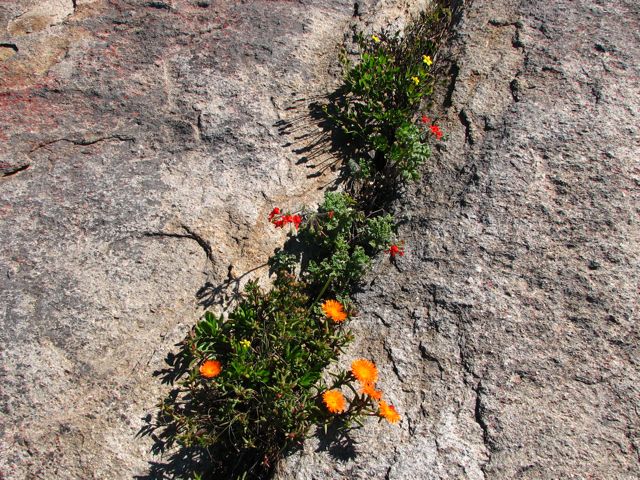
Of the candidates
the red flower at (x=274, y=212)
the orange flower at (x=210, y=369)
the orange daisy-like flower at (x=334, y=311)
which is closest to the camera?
the orange flower at (x=210, y=369)

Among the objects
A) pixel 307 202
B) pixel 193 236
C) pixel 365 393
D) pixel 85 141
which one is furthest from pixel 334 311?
pixel 85 141

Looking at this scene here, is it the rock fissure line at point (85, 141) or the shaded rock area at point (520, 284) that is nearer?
the shaded rock area at point (520, 284)

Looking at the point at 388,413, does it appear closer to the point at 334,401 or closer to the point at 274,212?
the point at 334,401

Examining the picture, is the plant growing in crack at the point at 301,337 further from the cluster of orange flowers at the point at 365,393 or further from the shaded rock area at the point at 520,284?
the shaded rock area at the point at 520,284

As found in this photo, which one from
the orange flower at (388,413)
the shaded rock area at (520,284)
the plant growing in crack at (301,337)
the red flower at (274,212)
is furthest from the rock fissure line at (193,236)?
the orange flower at (388,413)

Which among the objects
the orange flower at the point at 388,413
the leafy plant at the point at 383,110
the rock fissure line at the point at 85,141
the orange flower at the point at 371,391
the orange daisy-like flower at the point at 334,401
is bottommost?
the orange daisy-like flower at the point at 334,401

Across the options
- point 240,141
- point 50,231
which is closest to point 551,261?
point 240,141
